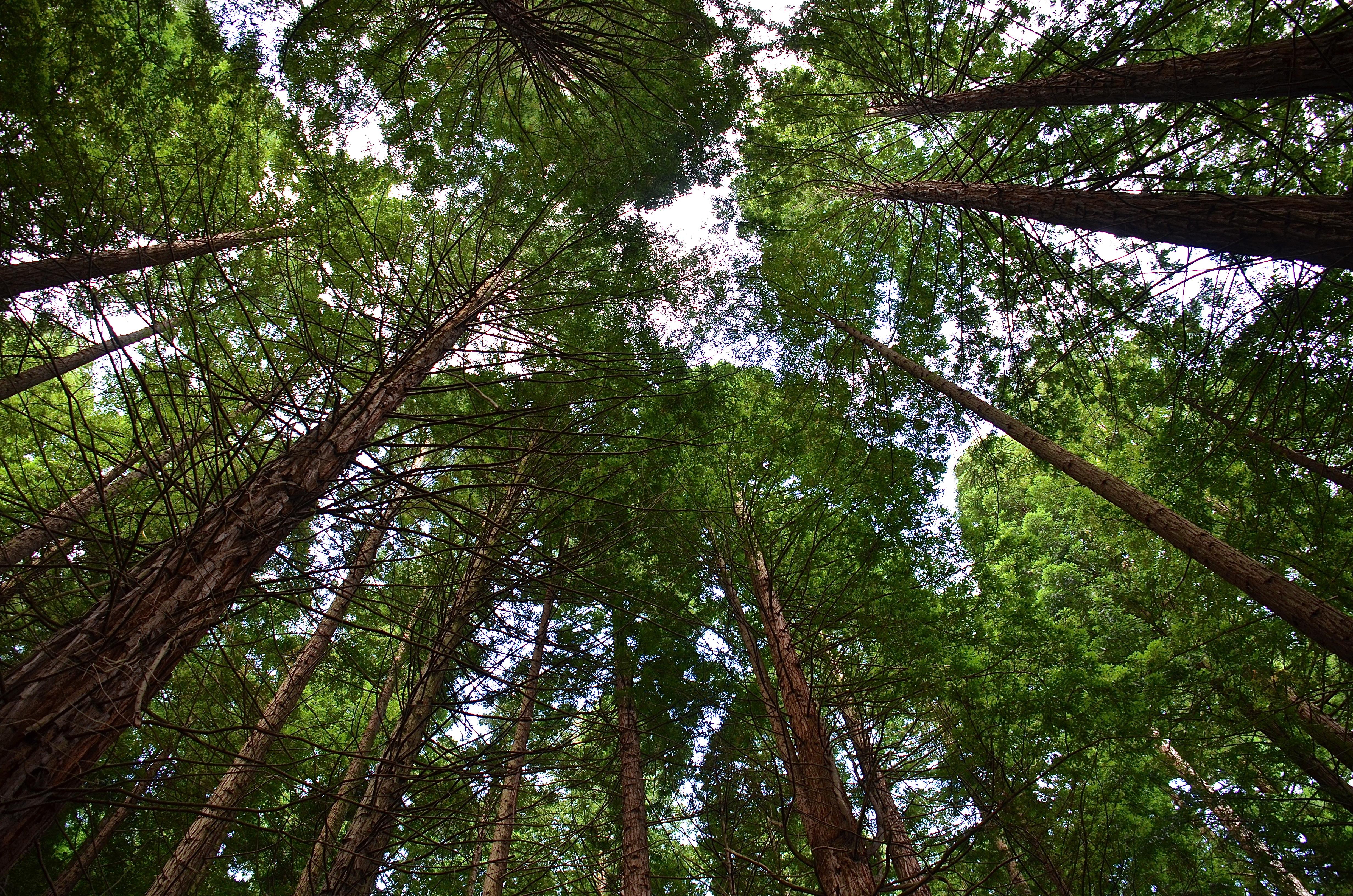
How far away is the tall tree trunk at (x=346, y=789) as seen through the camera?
2896 millimetres

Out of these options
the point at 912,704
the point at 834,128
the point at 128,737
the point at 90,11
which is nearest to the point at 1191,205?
the point at 912,704

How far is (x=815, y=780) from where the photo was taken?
3451 mm

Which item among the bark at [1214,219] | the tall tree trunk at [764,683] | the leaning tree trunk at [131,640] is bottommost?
the leaning tree trunk at [131,640]

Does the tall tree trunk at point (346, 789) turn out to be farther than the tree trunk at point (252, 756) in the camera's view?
Yes

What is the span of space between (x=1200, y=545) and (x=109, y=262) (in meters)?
11.1

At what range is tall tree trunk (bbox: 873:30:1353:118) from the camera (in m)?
3.04

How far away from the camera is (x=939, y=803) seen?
199 inches

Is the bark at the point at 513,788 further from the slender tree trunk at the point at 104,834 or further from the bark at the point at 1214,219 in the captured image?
the bark at the point at 1214,219

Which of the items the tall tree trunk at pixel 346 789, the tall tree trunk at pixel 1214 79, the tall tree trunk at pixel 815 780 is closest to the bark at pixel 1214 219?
the tall tree trunk at pixel 1214 79

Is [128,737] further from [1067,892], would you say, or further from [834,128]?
[834,128]

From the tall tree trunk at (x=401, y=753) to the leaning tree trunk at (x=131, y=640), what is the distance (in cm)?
75

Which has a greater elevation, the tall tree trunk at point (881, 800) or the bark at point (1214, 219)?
the bark at point (1214, 219)

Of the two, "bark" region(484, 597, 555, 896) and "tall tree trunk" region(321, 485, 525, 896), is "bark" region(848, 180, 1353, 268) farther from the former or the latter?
"bark" region(484, 597, 555, 896)

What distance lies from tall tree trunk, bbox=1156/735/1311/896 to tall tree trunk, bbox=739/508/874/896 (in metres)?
4.48
